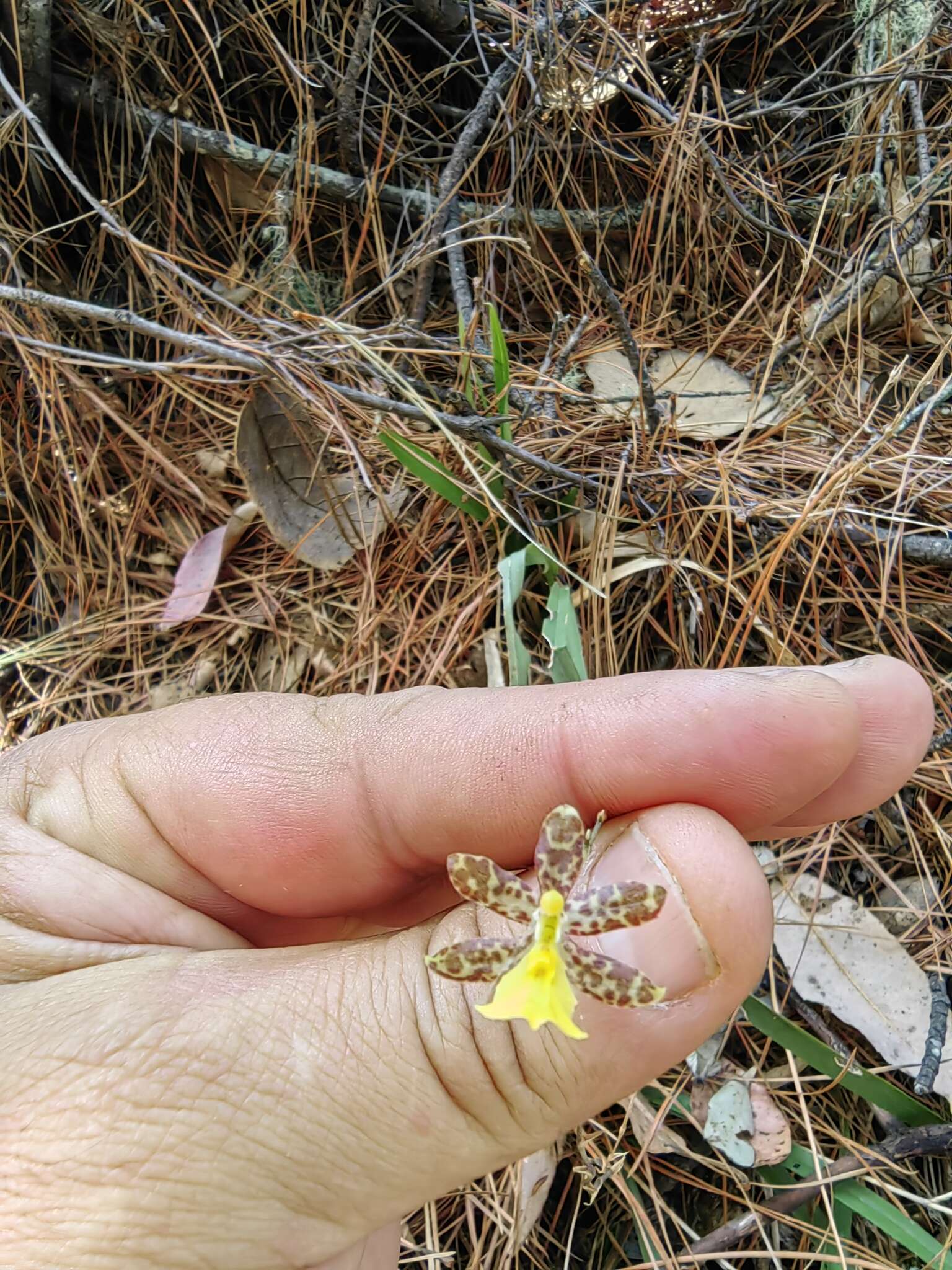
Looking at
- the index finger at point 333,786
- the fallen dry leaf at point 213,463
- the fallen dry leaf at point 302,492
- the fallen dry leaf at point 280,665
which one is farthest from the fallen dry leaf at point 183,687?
the index finger at point 333,786

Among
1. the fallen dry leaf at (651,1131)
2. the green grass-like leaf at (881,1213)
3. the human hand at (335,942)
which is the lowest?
the green grass-like leaf at (881,1213)

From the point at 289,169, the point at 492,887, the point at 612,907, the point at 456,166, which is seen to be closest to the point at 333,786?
the point at 492,887

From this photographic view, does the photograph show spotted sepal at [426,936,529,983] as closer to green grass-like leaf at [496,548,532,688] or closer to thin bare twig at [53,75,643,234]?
green grass-like leaf at [496,548,532,688]

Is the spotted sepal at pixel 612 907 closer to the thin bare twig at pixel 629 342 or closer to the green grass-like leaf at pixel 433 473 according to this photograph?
the green grass-like leaf at pixel 433 473

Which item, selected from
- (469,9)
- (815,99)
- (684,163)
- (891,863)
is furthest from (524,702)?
(815,99)

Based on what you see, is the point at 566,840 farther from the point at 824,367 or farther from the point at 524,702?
the point at 824,367

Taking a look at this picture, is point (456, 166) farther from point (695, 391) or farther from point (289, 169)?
point (695, 391)

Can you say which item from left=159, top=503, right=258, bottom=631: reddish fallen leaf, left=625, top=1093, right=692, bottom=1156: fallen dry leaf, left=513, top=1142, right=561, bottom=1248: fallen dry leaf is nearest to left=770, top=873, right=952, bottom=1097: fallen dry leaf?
left=625, top=1093, right=692, bottom=1156: fallen dry leaf

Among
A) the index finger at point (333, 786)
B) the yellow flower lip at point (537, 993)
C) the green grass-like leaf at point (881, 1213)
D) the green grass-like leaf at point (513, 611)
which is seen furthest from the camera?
the green grass-like leaf at point (513, 611)
